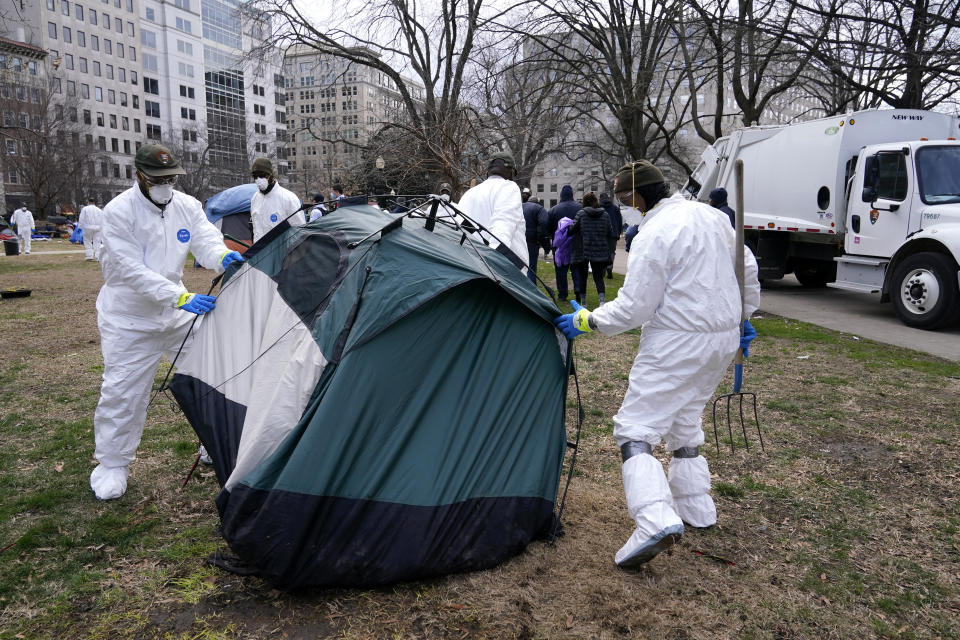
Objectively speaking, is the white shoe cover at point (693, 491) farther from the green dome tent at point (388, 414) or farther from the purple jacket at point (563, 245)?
the purple jacket at point (563, 245)

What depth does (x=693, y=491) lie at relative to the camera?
3.38 meters

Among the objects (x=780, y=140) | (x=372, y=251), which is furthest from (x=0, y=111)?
(x=372, y=251)

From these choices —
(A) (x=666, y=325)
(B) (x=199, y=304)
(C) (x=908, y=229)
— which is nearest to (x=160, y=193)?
(B) (x=199, y=304)

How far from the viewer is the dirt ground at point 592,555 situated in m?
2.62

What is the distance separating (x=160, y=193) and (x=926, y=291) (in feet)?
30.7

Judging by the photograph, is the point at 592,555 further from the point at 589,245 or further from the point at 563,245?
the point at 563,245

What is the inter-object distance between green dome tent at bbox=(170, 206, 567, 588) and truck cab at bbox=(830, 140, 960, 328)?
25.8ft

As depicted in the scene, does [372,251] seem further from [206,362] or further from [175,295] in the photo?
[175,295]

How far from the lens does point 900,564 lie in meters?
3.09

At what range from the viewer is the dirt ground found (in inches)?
103

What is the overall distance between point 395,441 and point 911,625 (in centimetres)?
231

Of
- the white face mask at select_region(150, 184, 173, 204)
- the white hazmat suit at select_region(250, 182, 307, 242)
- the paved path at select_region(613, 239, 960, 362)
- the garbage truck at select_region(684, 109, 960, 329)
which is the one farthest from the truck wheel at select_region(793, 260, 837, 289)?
the white face mask at select_region(150, 184, 173, 204)

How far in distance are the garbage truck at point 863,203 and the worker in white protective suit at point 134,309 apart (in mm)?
9073

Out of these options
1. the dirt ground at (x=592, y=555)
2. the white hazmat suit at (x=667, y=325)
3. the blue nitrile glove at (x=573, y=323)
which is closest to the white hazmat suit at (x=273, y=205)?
the dirt ground at (x=592, y=555)
